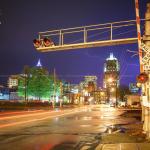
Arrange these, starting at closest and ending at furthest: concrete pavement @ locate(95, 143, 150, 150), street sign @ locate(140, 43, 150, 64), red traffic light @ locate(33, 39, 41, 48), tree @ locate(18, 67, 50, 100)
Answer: concrete pavement @ locate(95, 143, 150, 150) → street sign @ locate(140, 43, 150, 64) → red traffic light @ locate(33, 39, 41, 48) → tree @ locate(18, 67, 50, 100)

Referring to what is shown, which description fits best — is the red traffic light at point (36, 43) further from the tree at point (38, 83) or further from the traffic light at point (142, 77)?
the tree at point (38, 83)

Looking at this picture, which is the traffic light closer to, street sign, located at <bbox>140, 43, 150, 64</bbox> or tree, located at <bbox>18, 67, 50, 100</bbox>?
street sign, located at <bbox>140, 43, 150, 64</bbox>

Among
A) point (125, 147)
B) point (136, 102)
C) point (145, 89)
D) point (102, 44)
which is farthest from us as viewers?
point (136, 102)

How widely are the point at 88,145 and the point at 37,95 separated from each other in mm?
87872

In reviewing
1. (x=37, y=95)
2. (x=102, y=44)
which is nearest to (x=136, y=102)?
(x=37, y=95)

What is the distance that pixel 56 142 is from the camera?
16.1m

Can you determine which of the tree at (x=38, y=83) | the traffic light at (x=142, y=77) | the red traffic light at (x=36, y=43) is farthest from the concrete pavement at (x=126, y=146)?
the tree at (x=38, y=83)

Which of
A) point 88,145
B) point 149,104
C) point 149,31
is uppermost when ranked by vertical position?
point 149,31

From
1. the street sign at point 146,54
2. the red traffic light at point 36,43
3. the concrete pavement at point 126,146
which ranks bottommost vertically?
the concrete pavement at point 126,146

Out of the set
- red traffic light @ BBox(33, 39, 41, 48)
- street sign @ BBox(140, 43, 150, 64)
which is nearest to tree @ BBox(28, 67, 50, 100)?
red traffic light @ BBox(33, 39, 41, 48)

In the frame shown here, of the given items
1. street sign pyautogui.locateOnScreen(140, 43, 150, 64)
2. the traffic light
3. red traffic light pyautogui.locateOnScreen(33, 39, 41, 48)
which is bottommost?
the traffic light

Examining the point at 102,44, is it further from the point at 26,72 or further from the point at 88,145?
the point at 26,72

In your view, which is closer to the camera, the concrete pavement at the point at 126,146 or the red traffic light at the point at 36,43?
the concrete pavement at the point at 126,146

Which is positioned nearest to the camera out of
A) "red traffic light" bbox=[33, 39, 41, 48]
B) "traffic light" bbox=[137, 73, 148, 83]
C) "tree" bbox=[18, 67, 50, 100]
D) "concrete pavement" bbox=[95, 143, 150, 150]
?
"concrete pavement" bbox=[95, 143, 150, 150]
